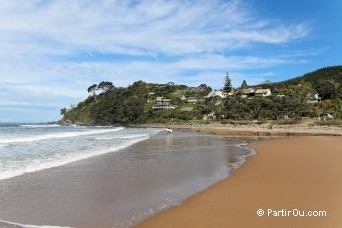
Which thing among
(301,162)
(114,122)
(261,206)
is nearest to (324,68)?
(114,122)

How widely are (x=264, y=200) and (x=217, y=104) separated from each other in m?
78.2

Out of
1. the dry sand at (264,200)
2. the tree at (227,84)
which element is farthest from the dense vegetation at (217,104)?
the dry sand at (264,200)

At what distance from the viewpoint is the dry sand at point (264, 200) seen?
6.14 meters

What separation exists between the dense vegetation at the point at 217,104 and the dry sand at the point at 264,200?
128 feet

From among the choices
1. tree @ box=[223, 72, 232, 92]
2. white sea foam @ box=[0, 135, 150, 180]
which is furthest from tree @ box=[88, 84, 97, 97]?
white sea foam @ box=[0, 135, 150, 180]

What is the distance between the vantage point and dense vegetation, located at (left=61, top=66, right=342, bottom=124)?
59.6 metres

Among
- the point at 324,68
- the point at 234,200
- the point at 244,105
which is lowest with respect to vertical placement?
the point at 234,200

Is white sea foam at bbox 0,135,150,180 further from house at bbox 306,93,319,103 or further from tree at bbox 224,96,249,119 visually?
house at bbox 306,93,319,103

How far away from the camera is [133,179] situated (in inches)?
414

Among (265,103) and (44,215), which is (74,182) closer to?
(44,215)

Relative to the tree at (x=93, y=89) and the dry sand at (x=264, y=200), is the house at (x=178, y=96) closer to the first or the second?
the tree at (x=93, y=89)

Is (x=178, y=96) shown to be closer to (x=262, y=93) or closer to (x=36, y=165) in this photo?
(x=262, y=93)

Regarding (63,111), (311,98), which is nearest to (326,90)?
(311,98)

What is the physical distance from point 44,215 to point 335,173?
951 cm
